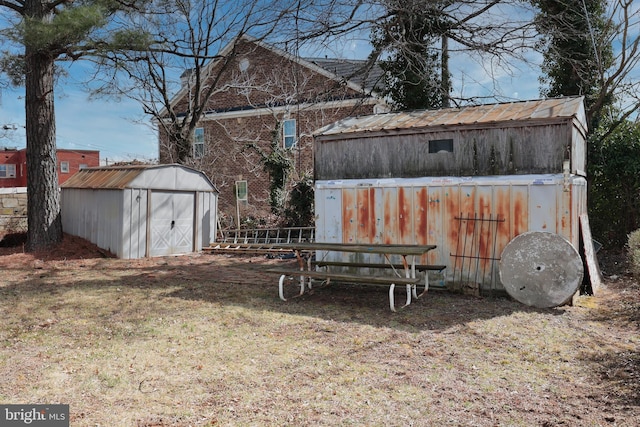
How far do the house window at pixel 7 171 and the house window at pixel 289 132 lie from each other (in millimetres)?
31879

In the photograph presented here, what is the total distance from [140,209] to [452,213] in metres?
9.43

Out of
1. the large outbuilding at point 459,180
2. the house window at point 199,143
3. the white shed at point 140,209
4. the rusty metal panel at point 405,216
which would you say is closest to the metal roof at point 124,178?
the white shed at point 140,209

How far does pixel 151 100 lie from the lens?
20.2m

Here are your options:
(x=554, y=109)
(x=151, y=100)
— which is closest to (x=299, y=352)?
(x=554, y=109)

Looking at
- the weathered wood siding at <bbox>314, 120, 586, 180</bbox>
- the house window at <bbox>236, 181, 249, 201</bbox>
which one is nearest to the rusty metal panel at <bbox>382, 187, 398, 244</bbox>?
the weathered wood siding at <bbox>314, 120, 586, 180</bbox>

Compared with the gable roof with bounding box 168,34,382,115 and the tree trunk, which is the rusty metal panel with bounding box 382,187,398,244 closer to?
the gable roof with bounding box 168,34,382,115

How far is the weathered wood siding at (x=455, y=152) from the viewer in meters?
8.21

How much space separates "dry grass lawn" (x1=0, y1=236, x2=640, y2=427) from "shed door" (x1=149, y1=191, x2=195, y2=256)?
211 inches

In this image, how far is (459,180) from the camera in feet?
29.1

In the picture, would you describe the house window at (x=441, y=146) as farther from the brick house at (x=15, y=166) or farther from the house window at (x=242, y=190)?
the brick house at (x=15, y=166)

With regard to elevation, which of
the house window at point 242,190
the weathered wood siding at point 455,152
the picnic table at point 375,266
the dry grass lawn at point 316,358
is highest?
the weathered wood siding at point 455,152

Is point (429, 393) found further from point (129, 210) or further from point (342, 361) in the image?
point (129, 210)

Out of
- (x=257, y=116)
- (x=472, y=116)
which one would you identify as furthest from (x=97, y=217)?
(x=472, y=116)

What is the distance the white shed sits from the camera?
1387 cm
